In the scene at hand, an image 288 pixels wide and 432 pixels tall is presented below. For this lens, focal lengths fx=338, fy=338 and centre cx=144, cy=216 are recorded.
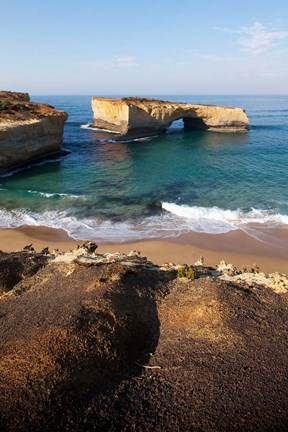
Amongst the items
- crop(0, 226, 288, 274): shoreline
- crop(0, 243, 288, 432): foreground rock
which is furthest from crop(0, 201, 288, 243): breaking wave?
crop(0, 243, 288, 432): foreground rock

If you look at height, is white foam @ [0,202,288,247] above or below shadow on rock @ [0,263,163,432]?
below

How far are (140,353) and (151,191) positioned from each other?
2015 centimetres

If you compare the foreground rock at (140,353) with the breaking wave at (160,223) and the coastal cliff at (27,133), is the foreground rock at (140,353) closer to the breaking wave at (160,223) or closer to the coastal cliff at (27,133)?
the breaking wave at (160,223)

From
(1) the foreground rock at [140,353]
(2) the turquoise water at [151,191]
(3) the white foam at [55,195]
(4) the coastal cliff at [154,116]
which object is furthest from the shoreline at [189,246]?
(4) the coastal cliff at [154,116]

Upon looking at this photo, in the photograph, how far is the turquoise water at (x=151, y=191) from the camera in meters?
21.2

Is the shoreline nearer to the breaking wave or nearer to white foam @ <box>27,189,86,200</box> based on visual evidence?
the breaking wave

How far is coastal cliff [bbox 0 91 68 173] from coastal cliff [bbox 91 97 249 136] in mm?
13685

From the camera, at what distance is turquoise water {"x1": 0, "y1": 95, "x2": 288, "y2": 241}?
69.5 feet

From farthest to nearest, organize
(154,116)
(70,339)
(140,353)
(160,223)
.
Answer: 1. (154,116)
2. (160,223)
3. (140,353)
4. (70,339)

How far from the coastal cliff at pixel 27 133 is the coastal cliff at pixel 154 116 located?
539 inches

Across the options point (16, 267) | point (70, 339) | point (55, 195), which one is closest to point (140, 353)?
point (70, 339)

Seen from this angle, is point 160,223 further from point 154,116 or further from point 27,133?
point 154,116

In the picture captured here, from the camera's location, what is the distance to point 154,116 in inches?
2016

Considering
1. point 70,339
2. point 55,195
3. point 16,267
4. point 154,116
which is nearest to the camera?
point 70,339
